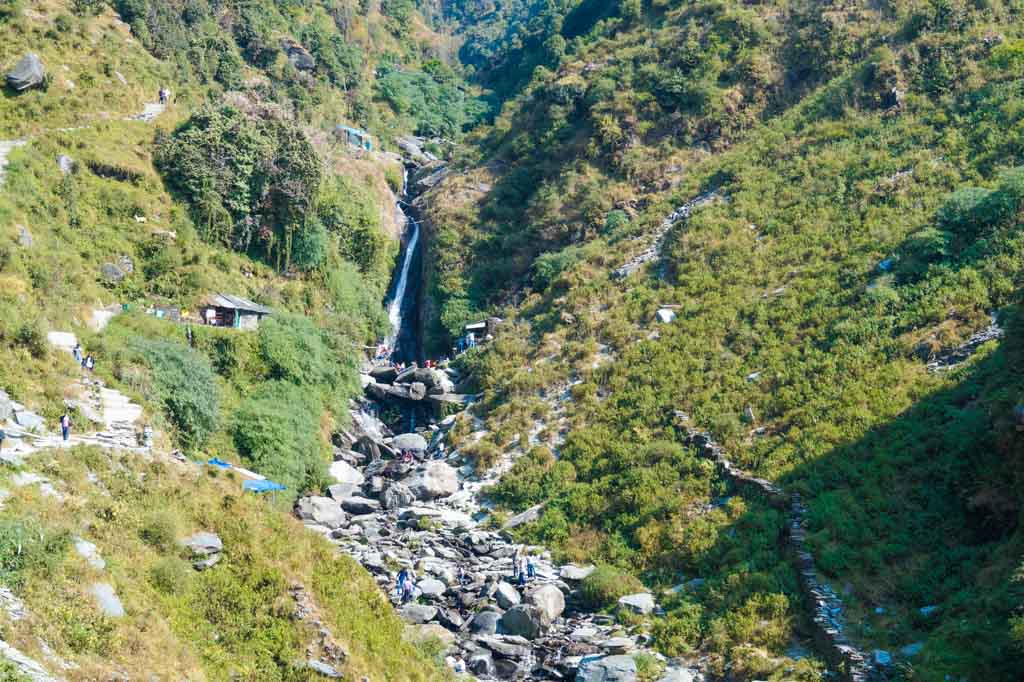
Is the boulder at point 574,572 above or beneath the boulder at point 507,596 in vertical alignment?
above

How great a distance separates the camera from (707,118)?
156 ft

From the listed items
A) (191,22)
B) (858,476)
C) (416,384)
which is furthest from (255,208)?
(858,476)

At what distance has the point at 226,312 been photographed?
33156 mm

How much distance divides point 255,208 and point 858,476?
30.9m

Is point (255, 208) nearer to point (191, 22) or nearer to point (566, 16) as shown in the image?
point (191, 22)

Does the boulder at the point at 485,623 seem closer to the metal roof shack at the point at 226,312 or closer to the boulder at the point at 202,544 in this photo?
the boulder at the point at 202,544

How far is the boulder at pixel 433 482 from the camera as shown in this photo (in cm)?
2938

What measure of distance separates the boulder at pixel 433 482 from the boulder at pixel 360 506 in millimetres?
1728

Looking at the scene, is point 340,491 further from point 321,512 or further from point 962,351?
point 962,351

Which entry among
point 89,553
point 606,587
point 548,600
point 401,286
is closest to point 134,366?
point 89,553

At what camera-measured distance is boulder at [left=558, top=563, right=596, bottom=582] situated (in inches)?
918

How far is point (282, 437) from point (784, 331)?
63.3 feet

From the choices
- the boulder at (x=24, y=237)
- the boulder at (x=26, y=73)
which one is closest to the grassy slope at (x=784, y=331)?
the boulder at (x=24, y=237)

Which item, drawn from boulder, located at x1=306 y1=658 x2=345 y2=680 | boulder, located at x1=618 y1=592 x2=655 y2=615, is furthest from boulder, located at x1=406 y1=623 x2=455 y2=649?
boulder, located at x1=618 y1=592 x2=655 y2=615
